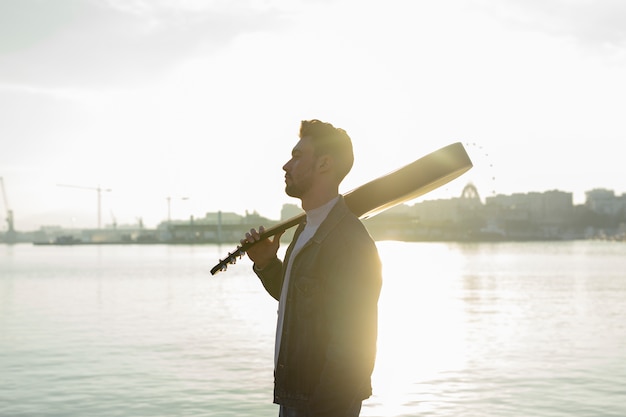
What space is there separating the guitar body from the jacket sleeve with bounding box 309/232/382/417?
59 centimetres

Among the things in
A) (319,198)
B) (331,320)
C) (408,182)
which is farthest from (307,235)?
(408,182)

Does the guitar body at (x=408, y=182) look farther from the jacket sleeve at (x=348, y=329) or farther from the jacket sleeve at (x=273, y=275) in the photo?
the jacket sleeve at (x=348, y=329)

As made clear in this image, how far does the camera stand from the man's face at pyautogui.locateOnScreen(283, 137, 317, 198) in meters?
4.71

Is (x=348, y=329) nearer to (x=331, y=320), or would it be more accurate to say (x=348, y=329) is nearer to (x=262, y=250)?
→ (x=331, y=320)

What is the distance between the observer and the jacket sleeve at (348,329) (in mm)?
4461

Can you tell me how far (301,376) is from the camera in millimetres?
4625

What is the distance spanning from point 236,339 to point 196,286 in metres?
38.6

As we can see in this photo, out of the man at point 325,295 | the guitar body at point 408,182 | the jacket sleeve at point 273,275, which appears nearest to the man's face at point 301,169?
the man at point 325,295

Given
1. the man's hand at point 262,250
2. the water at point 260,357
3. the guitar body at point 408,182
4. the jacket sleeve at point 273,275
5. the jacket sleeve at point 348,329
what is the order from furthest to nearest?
the water at point 260,357 < the jacket sleeve at point 273,275 < the man's hand at point 262,250 < the guitar body at point 408,182 < the jacket sleeve at point 348,329

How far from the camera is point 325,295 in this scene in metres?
4.58

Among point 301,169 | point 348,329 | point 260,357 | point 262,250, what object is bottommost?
point 260,357

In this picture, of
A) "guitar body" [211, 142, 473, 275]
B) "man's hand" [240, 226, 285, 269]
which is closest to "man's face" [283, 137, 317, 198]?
"guitar body" [211, 142, 473, 275]

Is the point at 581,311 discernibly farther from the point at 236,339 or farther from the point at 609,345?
the point at 236,339

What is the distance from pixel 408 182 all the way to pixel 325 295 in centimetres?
90
